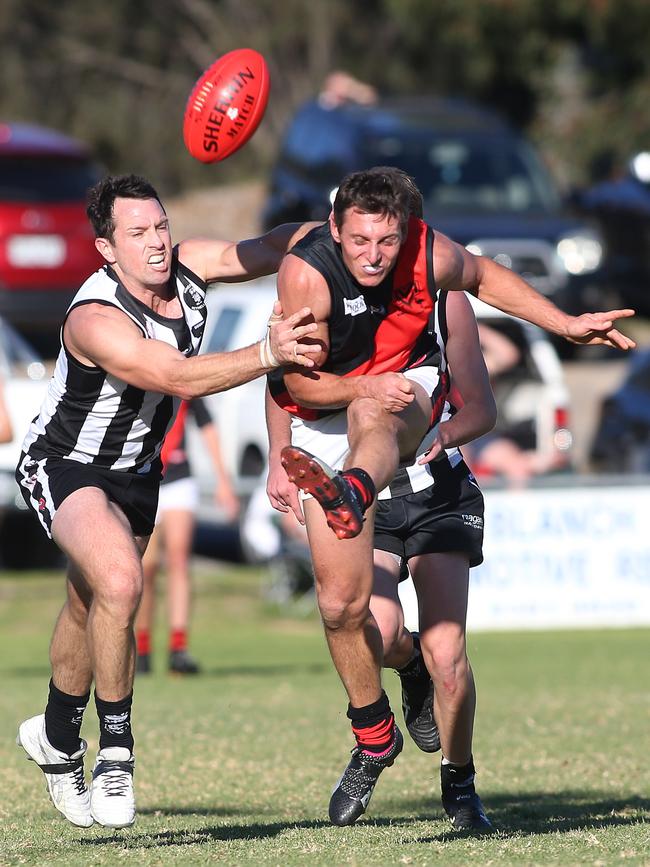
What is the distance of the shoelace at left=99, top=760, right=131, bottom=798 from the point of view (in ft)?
18.9

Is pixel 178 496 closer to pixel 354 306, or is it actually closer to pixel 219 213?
pixel 354 306

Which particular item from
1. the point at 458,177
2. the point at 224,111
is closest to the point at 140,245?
the point at 224,111

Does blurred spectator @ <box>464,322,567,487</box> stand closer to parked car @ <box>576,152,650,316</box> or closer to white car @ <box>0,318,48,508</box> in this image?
white car @ <box>0,318,48,508</box>

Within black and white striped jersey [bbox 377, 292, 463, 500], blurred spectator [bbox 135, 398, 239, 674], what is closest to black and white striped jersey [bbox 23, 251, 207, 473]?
black and white striped jersey [bbox 377, 292, 463, 500]

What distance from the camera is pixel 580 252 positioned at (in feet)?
63.6

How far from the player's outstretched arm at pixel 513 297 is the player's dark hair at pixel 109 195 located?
1068 mm

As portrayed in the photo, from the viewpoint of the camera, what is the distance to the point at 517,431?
16.1 metres

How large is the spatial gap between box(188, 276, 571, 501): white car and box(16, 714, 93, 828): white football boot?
8.75 meters

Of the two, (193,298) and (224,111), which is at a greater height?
(224,111)

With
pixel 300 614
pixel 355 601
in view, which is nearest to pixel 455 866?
pixel 355 601

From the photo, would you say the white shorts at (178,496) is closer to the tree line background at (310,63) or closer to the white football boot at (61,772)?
the white football boot at (61,772)

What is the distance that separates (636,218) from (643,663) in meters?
9.46

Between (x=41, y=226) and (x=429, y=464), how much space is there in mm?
12951

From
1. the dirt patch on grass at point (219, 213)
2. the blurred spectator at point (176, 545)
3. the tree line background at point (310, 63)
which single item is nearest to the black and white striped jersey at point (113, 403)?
the blurred spectator at point (176, 545)
